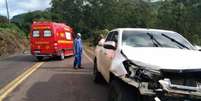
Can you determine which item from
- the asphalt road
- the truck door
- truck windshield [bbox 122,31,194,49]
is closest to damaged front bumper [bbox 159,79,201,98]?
truck windshield [bbox 122,31,194,49]

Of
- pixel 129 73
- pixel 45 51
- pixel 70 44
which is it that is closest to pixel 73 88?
pixel 129 73

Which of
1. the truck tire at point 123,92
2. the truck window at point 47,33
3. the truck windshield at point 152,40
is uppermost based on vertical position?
the truck windshield at point 152,40

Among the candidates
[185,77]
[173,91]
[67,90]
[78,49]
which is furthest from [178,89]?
[78,49]

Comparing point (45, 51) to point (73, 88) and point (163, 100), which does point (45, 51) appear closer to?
point (73, 88)

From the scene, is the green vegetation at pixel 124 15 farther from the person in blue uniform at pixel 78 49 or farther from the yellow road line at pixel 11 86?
the yellow road line at pixel 11 86

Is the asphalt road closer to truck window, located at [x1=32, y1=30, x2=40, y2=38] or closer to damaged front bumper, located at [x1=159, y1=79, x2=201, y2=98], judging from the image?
damaged front bumper, located at [x1=159, y1=79, x2=201, y2=98]

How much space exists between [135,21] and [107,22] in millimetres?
17290

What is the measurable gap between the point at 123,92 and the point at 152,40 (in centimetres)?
249

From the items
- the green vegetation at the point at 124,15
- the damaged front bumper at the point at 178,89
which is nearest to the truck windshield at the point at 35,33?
the green vegetation at the point at 124,15

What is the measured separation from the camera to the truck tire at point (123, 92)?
29.7 feet

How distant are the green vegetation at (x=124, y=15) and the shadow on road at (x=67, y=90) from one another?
18367 mm

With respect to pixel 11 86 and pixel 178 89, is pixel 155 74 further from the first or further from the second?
pixel 11 86

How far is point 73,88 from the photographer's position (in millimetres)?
14758

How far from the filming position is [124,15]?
7769 centimetres
